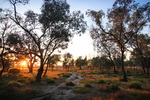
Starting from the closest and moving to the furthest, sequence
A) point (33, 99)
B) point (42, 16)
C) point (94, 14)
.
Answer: point (33, 99), point (42, 16), point (94, 14)

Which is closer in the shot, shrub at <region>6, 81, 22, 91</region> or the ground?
the ground

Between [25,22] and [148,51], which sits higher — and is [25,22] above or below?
above

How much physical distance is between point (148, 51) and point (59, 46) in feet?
117

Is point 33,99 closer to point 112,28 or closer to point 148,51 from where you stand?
point 112,28

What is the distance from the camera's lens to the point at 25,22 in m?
14.2

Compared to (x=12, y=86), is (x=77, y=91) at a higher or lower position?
lower

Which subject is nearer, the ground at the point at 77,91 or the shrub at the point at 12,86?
the ground at the point at 77,91

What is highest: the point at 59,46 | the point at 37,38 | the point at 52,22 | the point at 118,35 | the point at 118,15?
the point at 118,15

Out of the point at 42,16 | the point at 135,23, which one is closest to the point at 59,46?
the point at 42,16

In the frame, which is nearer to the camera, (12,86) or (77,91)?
(12,86)

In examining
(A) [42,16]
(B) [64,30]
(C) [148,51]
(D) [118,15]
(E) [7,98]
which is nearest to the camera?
(E) [7,98]

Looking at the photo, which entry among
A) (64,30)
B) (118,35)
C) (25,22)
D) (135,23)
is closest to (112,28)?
(118,35)

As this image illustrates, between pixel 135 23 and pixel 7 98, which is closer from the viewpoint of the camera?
pixel 7 98

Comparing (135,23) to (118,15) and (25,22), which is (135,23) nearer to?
(118,15)
